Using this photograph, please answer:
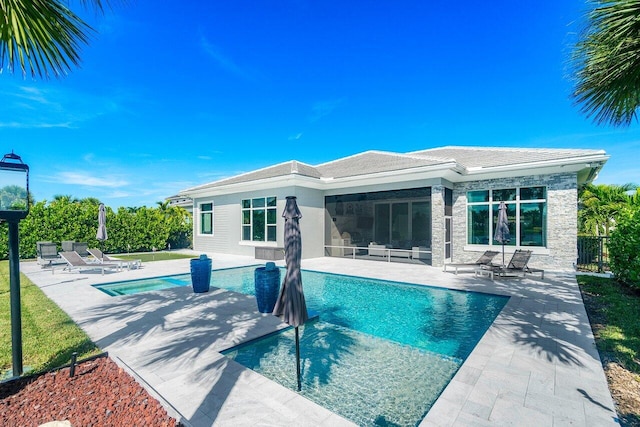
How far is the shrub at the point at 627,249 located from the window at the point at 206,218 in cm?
2118

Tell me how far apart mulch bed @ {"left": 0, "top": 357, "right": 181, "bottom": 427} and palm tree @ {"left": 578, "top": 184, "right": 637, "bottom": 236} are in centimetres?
2247

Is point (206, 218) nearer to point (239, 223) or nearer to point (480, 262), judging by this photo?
point (239, 223)

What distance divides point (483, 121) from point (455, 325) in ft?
74.6

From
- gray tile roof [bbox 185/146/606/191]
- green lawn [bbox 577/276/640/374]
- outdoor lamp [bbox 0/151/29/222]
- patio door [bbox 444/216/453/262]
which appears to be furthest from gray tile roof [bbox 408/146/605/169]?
outdoor lamp [bbox 0/151/29/222]

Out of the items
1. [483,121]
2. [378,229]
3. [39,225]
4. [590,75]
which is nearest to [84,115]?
[39,225]

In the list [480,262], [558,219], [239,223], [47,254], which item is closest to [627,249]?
[558,219]

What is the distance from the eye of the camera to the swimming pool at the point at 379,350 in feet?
12.1

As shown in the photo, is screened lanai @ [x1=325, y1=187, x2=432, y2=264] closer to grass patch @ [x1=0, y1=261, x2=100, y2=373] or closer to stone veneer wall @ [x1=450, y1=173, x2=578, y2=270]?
stone veneer wall @ [x1=450, y1=173, x2=578, y2=270]

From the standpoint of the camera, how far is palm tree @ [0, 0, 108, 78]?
8.46 feet

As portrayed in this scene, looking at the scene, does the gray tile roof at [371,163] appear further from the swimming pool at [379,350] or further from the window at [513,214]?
the swimming pool at [379,350]

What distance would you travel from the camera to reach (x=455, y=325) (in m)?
6.42

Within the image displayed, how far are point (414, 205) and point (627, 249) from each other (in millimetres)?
11854

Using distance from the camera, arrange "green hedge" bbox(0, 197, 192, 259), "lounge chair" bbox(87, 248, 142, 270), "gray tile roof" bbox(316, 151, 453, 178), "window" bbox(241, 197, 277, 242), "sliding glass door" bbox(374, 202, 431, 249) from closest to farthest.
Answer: "lounge chair" bbox(87, 248, 142, 270) < "gray tile roof" bbox(316, 151, 453, 178) < "green hedge" bbox(0, 197, 192, 259) < "window" bbox(241, 197, 277, 242) < "sliding glass door" bbox(374, 202, 431, 249)

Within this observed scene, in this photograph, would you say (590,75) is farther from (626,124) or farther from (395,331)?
(395,331)
